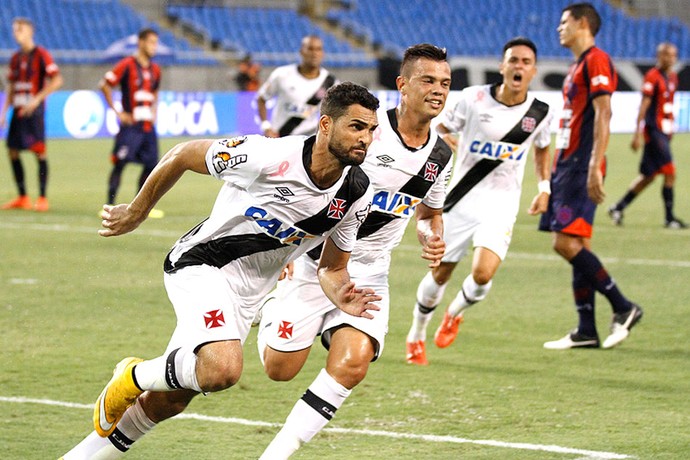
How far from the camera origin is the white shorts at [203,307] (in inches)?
189

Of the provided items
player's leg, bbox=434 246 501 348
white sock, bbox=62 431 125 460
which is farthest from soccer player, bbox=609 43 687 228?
→ white sock, bbox=62 431 125 460

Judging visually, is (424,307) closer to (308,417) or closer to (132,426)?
Answer: (308,417)

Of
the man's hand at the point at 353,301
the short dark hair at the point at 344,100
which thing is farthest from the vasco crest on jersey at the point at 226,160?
the man's hand at the point at 353,301

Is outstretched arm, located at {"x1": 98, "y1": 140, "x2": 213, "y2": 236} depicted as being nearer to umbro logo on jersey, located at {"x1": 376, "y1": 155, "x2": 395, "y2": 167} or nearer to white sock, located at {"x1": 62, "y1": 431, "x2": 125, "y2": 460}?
white sock, located at {"x1": 62, "y1": 431, "x2": 125, "y2": 460}

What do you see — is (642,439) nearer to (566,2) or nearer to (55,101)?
(55,101)

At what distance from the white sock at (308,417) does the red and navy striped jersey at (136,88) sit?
10219 mm

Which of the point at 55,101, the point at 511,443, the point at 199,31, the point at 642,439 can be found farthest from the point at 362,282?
the point at 199,31

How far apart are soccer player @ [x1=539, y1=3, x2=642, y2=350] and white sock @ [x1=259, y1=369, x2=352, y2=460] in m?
3.35

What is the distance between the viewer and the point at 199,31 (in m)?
34.8

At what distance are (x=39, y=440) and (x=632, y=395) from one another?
3.16 metres

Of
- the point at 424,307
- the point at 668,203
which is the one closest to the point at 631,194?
the point at 668,203

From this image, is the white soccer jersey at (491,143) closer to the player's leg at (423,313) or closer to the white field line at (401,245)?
the player's leg at (423,313)

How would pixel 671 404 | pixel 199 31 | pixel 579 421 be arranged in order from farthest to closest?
pixel 199 31, pixel 671 404, pixel 579 421

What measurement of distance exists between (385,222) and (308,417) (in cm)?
143
